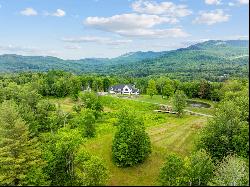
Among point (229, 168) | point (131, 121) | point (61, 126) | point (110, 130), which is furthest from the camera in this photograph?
point (61, 126)

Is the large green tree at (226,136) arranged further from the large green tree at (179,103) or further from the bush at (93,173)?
the large green tree at (179,103)

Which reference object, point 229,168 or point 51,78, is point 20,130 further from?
point 51,78

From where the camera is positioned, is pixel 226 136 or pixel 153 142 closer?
pixel 226 136

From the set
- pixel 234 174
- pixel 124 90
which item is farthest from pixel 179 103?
pixel 124 90

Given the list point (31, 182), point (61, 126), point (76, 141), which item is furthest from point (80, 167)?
point (61, 126)

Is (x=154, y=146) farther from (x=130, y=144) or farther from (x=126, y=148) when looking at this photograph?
(x=126, y=148)

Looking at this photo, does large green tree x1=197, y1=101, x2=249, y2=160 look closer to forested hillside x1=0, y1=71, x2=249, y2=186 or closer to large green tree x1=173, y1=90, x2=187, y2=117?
→ forested hillside x1=0, y1=71, x2=249, y2=186

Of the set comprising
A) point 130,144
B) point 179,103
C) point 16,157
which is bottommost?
point 130,144

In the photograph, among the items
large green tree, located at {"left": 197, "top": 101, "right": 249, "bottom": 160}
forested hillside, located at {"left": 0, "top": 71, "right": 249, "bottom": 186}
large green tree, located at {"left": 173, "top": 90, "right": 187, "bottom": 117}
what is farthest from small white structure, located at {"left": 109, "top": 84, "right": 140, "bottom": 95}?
large green tree, located at {"left": 197, "top": 101, "right": 249, "bottom": 160}
